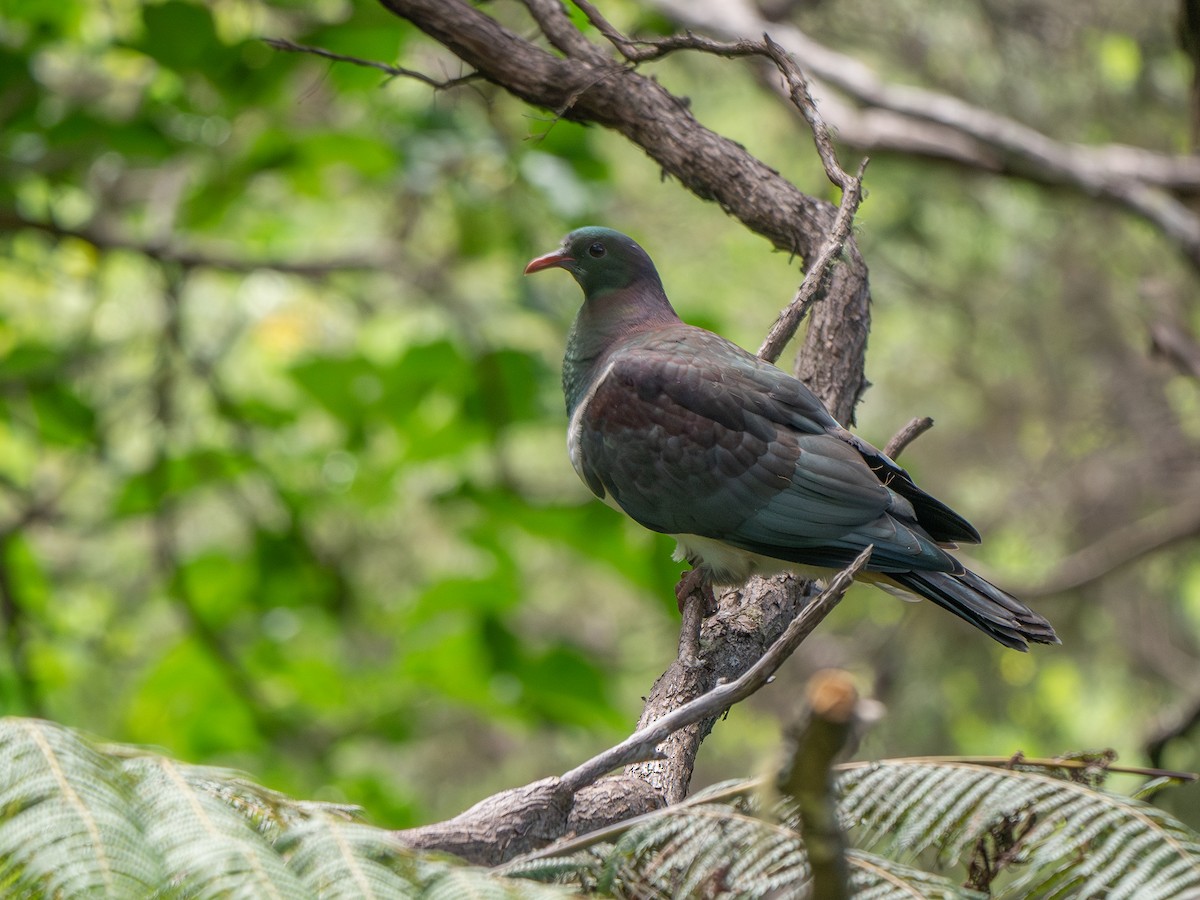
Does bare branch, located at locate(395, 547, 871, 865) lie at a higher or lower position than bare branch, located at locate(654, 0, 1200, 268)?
lower

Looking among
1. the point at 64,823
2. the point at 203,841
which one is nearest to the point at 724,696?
the point at 203,841

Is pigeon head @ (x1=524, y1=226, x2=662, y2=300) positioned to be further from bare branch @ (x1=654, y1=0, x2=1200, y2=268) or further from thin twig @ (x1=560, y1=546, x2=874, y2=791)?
thin twig @ (x1=560, y1=546, x2=874, y2=791)

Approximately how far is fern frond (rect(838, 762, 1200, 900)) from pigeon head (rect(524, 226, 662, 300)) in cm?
185

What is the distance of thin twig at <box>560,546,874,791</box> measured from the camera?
1.46 meters

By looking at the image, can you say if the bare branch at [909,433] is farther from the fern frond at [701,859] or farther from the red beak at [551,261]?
the fern frond at [701,859]

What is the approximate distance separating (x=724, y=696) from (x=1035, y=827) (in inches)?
17.7

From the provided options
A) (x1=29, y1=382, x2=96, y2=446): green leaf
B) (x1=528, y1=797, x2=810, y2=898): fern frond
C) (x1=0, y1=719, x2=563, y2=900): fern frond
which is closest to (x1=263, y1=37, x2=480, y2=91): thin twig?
(x1=0, y1=719, x2=563, y2=900): fern frond

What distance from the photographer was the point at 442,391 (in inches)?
170

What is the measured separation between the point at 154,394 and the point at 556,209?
1707 millimetres

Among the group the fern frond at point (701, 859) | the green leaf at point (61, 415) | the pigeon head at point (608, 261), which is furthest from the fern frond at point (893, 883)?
the green leaf at point (61, 415)

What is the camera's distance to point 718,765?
7094 millimetres

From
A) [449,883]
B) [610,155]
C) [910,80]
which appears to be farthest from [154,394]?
[910,80]

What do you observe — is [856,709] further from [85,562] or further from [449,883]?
[85,562]

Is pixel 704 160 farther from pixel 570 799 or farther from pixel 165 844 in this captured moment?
pixel 165 844
